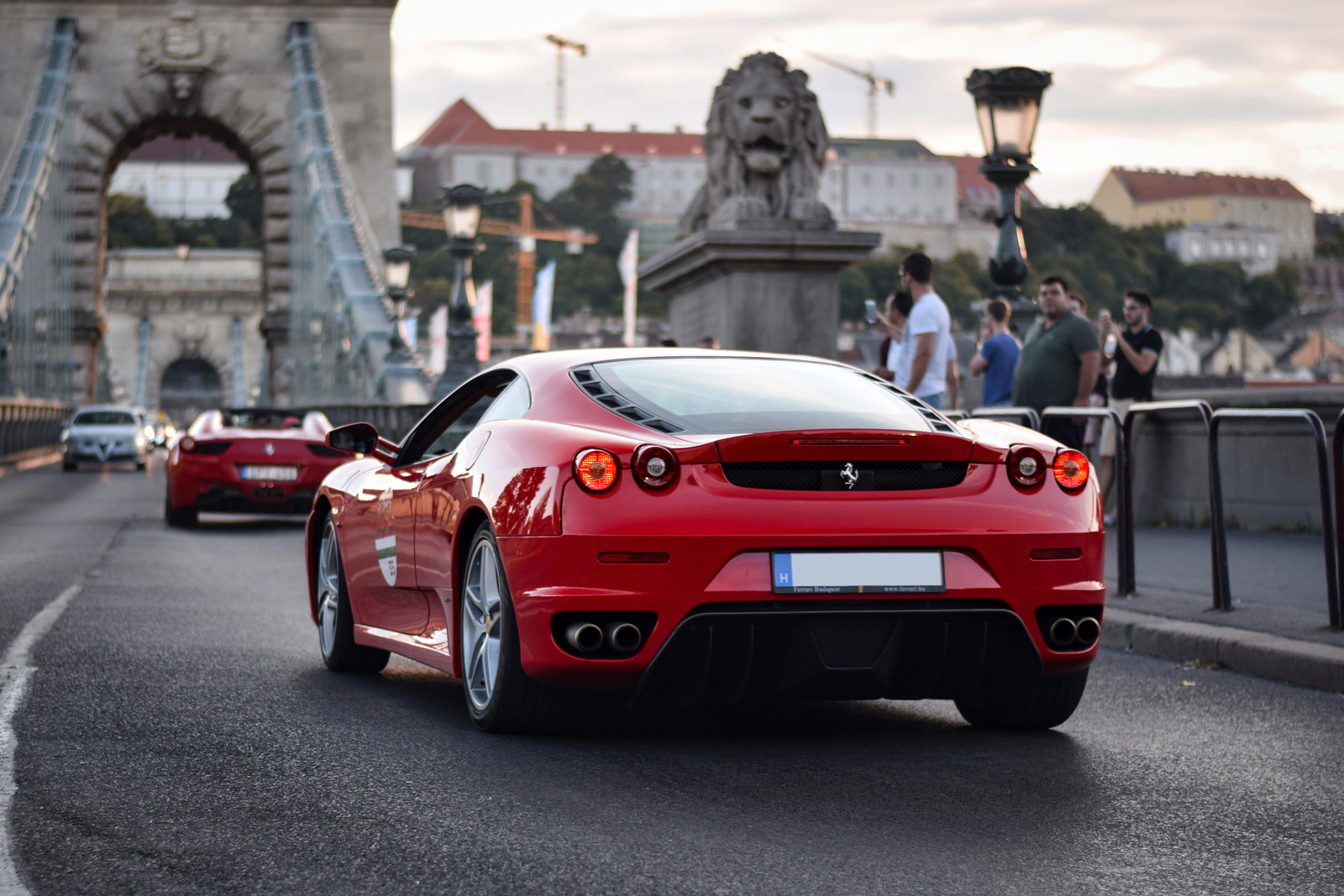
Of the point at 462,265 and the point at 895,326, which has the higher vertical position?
the point at 462,265

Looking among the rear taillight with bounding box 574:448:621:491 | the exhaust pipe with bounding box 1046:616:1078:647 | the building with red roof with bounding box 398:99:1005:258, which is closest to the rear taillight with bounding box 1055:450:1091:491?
the exhaust pipe with bounding box 1046:616:1078:647

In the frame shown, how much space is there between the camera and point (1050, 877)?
13.1 ft

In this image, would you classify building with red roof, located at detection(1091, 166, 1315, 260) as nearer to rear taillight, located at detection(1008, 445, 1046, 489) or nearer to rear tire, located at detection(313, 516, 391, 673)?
rear tire, located at detection(313, 516, 391, 673)

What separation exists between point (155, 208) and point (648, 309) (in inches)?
1590

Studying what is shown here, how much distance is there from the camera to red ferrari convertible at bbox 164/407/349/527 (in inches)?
701

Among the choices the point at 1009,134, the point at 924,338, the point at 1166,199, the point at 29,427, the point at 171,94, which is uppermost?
the point at 1166,199

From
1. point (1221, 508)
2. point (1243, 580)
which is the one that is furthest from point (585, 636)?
point (1243, 580)

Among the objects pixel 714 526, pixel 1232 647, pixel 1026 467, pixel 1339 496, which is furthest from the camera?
pixel 1339 496

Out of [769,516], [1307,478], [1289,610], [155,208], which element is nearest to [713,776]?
[769,516]

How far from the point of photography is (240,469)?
17859 mm

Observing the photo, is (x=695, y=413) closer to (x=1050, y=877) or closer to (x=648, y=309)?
(x=1050, y=877)

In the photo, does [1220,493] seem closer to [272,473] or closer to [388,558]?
[388,558]

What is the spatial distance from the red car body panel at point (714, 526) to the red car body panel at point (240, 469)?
40.8ft

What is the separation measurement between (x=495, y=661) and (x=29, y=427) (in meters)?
36.9
